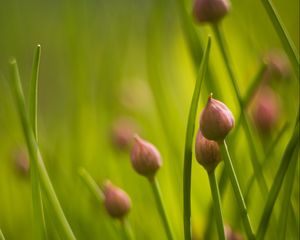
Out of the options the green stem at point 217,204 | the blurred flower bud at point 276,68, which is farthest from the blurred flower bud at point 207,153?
the blurred flower bud at point 276,68

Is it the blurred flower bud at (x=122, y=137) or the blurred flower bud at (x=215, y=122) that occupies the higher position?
the blurred flower bud at (x=215, y=122)

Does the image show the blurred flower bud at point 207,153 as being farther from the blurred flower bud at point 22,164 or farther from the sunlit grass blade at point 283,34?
the blurred flower bud at point 22,164

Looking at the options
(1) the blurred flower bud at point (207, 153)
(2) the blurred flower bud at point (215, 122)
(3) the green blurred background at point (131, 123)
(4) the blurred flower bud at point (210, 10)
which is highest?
(4) the blurred flower bud at point (210, 10)

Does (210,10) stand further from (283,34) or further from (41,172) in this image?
(41,172)

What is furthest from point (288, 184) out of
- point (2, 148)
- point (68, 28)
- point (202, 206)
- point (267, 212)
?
point (2, 148)

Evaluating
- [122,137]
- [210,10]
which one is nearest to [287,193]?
[210,10]

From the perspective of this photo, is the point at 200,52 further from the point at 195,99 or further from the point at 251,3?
the point at 251,3
